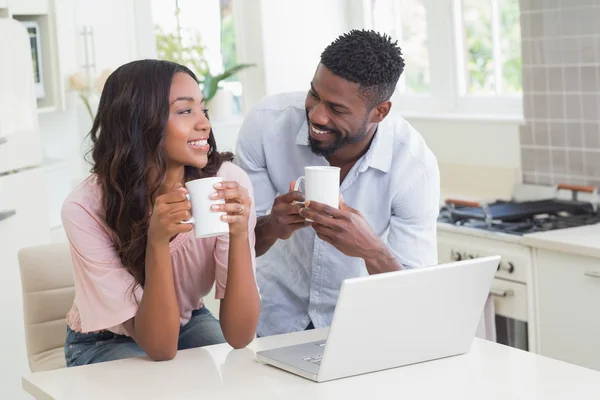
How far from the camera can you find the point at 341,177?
2.32 m

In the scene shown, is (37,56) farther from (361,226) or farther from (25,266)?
(361,226)

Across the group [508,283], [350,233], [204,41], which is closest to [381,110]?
[350,233]

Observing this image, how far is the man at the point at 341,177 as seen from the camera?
2127mm

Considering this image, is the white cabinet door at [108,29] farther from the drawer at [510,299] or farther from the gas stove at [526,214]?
the drawer at [510,299]

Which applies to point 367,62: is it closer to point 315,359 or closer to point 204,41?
point 315,359

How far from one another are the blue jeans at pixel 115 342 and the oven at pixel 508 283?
121 centimetres

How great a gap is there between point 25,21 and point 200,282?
206 centimetres

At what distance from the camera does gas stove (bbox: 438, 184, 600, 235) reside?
3.09 meters

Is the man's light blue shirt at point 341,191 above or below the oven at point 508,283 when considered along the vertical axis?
above

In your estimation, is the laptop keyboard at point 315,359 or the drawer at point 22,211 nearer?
the laptop keyboard at point 315,359

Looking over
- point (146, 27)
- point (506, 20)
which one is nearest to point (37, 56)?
point (146, 27)

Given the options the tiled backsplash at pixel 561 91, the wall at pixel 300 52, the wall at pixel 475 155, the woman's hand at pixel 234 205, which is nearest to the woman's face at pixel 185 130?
the woman's hand at pixel 234 205

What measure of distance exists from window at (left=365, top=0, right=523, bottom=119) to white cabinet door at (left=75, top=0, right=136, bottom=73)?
1.26 m

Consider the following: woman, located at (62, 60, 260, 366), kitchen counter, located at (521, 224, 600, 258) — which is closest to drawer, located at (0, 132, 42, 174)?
woman, located at (62, 60, 260, 366)
